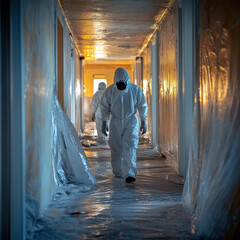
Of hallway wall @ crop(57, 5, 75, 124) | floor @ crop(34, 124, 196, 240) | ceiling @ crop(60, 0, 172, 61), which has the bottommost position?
floor @ crop(34, 124, 196, 240)

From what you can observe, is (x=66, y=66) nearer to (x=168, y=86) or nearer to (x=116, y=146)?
(x=168, y=86)

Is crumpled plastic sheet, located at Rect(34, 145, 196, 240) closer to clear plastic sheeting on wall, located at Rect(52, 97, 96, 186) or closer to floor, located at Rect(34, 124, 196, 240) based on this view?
floor, located at Rect(34, 124, 196, 240)

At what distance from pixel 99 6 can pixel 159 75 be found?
5.34 feet

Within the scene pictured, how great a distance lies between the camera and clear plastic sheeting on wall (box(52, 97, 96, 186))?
10.3 ft

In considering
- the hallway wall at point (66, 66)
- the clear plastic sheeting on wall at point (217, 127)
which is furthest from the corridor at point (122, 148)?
the hallway wall at point (66, 66)

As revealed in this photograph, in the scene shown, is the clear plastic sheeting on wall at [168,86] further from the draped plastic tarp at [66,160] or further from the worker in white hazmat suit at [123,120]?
the draped plastic tarp at [66,160]

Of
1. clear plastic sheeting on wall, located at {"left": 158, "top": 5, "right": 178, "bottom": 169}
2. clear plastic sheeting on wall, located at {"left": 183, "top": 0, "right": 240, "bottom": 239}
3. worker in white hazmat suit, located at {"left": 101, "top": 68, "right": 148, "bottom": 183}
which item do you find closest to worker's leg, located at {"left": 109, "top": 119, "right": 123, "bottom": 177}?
worker in white hazmat suit, located at {"left": 101, "top": 68, "right": 148, "bottom": 183}

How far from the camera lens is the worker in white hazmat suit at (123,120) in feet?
11.7

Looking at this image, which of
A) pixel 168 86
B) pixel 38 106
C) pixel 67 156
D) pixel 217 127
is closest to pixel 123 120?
pixel 67 156

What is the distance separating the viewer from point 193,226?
216 centimetres

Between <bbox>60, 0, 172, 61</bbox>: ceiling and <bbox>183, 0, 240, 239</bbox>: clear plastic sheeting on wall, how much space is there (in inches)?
95.6

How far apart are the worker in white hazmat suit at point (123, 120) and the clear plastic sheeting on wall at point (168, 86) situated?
0.67 meters

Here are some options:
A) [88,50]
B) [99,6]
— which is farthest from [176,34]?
[88,50]

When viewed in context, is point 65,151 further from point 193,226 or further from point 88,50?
point 88,50
